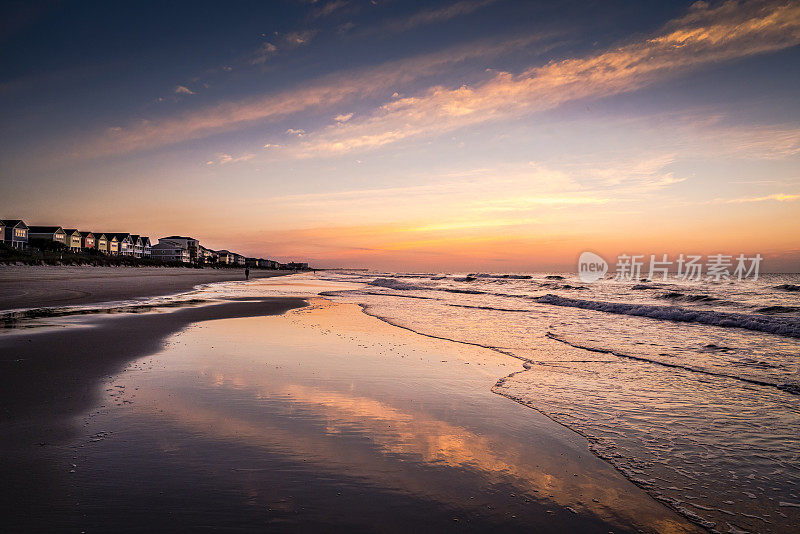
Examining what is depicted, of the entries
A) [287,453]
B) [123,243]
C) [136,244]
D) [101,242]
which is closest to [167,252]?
[136,244]

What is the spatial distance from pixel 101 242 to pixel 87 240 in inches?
277

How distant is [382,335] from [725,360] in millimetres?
9173

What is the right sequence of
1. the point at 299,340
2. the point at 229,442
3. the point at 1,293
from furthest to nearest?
the point at 1,293
the point at 299,340
the point at 229,442

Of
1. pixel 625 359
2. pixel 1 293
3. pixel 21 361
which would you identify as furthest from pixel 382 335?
pixel 1 293

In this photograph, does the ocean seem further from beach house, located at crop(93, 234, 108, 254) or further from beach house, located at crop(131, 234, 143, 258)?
beach house, located at crop(131, 234, 143, 258)

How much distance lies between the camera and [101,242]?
118750mm

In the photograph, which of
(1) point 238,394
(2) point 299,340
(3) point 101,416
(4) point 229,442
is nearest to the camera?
(4) point 229,442

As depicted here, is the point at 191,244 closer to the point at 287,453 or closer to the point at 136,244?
the point at 136,244

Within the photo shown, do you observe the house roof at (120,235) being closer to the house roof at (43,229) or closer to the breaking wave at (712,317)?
the house roof at (43,229)

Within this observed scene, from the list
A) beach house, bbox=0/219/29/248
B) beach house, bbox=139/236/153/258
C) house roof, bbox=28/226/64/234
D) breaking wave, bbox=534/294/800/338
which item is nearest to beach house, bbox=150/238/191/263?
beach house, bbox=139/236/153/258

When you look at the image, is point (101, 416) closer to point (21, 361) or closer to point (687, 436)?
point (21, 361)

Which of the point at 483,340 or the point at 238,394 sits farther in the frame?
the point at 483,340

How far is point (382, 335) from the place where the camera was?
1336 cm

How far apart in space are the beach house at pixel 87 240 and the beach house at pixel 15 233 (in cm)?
1819
